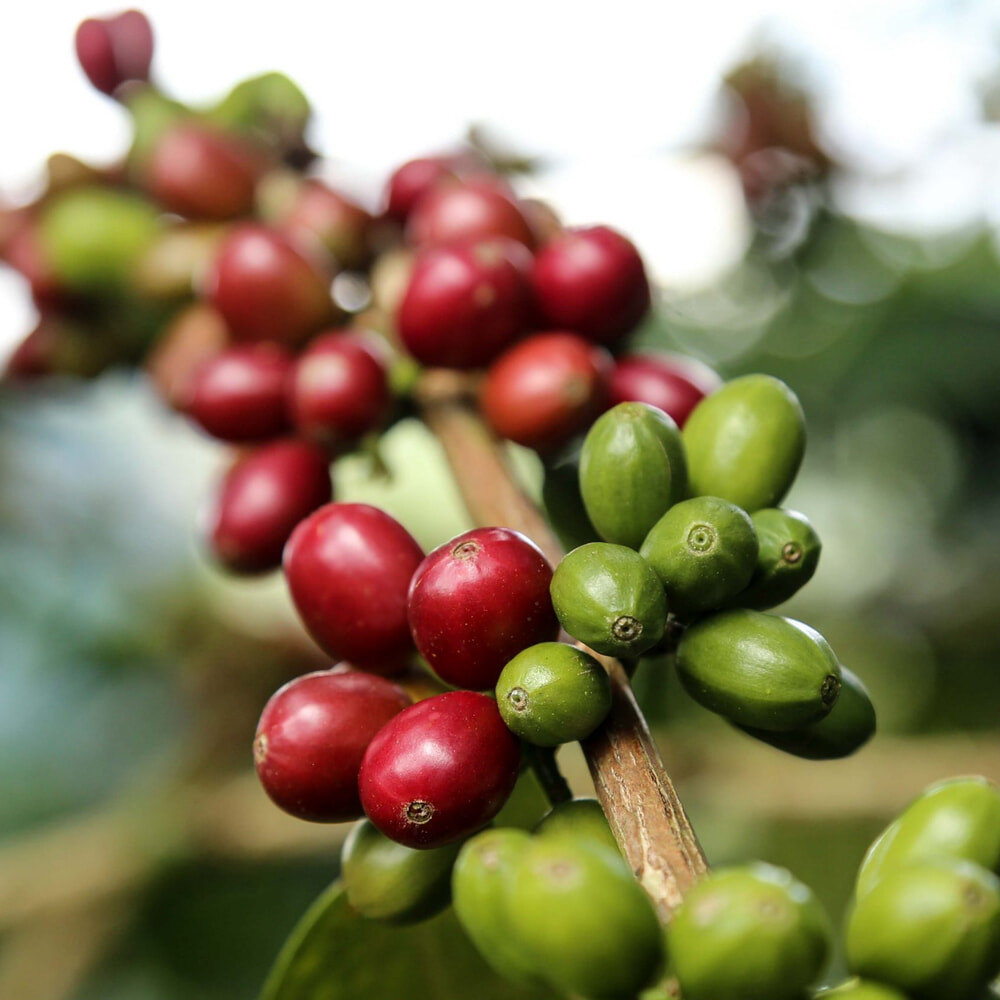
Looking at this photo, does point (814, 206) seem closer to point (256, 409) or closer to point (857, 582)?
point (857, 582)

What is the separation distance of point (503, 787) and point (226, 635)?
6.31ft

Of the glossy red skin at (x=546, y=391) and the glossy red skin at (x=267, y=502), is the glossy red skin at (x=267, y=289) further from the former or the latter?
the glossy red skin at (x=546, y=391)

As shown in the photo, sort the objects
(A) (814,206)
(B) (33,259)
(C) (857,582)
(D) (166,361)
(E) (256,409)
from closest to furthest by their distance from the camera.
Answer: (E) (256,409) → (D) (166,361) → (B) (33,259) → (A) (814,206) → (C) (857,582)

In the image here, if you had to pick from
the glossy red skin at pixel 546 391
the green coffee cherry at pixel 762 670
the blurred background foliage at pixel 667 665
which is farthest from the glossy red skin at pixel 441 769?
the blurred background foliage at pixel 667 665

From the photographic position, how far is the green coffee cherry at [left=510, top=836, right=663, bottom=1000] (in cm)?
53

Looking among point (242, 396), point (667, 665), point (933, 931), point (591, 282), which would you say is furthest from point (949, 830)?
point (667, 665)

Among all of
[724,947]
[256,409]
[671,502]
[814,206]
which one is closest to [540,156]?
[814,206]

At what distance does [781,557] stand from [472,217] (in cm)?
71

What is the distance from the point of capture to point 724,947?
525 mm

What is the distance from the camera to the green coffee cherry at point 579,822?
2.29ft

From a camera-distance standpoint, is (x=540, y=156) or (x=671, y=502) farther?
(x=540, y=156)

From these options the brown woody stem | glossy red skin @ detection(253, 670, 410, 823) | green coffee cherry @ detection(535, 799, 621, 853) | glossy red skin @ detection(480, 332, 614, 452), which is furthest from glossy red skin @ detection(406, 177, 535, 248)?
green coffee cherry @ detection(535, 799, 621, 853)

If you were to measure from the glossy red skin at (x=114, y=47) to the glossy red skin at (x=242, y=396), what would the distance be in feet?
2.25

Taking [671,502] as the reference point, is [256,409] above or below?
above
